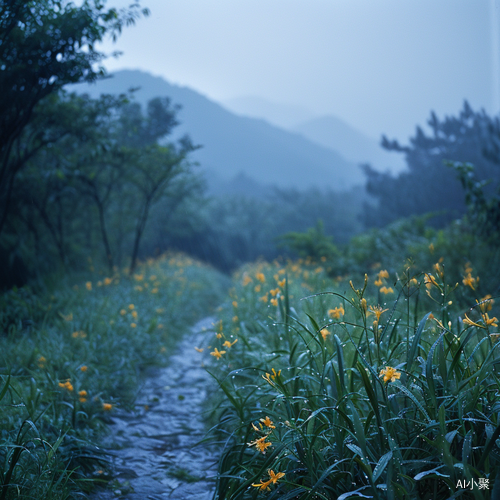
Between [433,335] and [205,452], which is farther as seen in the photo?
[205,452]

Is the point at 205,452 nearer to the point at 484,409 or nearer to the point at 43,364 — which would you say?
the point at 43,364

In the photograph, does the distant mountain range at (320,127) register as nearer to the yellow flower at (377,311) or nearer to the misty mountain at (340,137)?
the misty mountain at (340,137)

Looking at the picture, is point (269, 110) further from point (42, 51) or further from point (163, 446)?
point (163, 446)

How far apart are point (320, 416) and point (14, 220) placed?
685cm

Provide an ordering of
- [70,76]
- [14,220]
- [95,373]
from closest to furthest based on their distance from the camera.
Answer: [95,373]
[70,76]
[14,220]

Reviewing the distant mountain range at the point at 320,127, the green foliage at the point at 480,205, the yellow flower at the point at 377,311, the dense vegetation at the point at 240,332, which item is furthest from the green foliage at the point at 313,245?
the distant mountain range at the point at 320,127

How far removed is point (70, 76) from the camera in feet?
12.7

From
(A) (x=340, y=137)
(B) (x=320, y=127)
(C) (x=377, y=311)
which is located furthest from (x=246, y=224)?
(B) (x=320, y=127)

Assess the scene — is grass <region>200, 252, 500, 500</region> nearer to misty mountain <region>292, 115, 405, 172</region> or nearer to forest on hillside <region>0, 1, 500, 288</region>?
forest on hillside <region>0, 1, 500, 288</region>

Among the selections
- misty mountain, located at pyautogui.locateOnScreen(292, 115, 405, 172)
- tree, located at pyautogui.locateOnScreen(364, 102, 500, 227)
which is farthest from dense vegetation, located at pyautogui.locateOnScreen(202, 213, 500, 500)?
misty mountain, located at pyautogui.locateOnScreen(292, 115, 405, 172)

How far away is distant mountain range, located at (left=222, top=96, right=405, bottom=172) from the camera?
54.7m

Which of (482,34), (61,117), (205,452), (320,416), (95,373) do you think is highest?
(482,34)

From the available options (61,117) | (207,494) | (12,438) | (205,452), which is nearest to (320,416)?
(207,494)

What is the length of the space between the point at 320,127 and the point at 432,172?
182 ft
